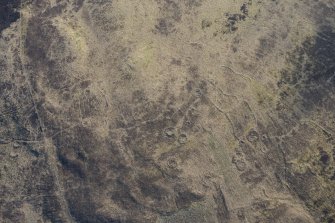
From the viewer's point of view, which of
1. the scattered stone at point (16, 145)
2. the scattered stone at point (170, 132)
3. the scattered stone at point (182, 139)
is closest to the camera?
the scattered stone at point (182, 139)

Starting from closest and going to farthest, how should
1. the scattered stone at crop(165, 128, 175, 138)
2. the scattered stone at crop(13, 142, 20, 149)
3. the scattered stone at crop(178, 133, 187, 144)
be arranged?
the scattered stone at crop(178, 133, 187, 144)
the scattered stone at crop(165, 128, 175, 138)
the scattered stone at crop(13, 142, 20, 149)

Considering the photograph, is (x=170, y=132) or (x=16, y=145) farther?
(x=16, y=145)

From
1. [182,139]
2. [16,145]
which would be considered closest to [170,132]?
[182,139]

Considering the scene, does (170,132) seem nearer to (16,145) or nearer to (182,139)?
(182,139)

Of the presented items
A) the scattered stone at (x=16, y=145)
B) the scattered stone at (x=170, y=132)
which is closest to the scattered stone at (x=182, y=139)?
the scattered stone at (x=170, y=132)

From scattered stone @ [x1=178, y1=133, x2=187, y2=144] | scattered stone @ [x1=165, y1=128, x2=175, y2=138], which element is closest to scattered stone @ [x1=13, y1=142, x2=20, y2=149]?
scattered stone @ [x1=165, y1=128, x2=175, y2=138]

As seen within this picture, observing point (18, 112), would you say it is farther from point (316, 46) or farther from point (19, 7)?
point (316, 46)

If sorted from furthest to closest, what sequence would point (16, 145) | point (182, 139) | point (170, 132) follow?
point (16, 145) → point (170, 132) → point (182, 139)

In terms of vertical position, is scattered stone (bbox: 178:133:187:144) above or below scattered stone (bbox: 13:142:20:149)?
above

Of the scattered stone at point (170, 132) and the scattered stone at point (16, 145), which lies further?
the scattered stone at point (16, 145)

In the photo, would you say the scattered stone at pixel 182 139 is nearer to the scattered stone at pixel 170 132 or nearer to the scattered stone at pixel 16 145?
the scattered stone at pixel 170 132

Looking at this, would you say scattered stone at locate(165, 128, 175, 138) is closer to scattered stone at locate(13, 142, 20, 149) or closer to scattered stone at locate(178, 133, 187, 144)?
scattered stone at locate(178, 133, 187, 144)
